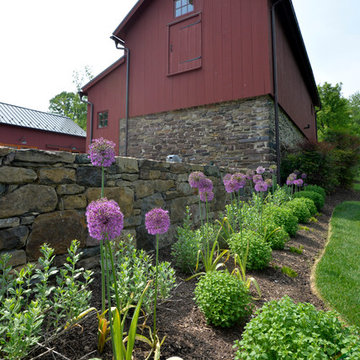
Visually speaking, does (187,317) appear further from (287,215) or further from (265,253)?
(287,215)

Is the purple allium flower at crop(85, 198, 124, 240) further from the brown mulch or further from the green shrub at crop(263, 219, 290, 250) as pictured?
the green shrub at crop(263, 219, 290, 250)

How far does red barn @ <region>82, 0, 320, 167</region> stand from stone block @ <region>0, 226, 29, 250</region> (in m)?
6.19

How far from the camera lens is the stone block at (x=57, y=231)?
6.64ft

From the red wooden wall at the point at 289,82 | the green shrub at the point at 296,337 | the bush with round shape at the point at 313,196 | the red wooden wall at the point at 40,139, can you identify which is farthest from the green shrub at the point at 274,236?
the red wooden wall at the point at 40,139

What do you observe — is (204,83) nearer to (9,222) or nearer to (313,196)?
(313,196)

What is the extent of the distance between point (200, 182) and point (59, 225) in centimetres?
135

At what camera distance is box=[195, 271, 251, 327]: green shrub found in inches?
70.1

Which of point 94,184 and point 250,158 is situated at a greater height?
point 250,158

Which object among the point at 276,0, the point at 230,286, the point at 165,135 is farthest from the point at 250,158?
the point at 230,286

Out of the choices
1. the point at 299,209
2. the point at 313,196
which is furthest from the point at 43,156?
the point at 313,196

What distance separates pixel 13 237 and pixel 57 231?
Result: 1.11ft

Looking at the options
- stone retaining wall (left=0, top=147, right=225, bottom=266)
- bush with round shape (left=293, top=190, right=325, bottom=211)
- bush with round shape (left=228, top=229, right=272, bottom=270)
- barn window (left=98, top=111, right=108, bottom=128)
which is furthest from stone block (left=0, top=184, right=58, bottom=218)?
barn window (left=98, top=111, right=108, bottom=128)

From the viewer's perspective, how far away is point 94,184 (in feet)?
8.16

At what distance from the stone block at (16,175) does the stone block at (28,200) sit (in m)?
0.06
